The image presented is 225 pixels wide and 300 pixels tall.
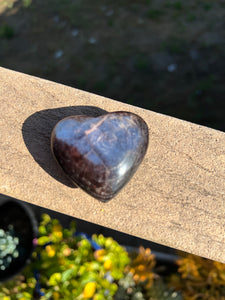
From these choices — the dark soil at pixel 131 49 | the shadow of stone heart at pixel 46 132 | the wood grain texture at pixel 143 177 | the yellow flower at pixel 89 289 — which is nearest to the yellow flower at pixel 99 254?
the yellow flower at pixel 89 289

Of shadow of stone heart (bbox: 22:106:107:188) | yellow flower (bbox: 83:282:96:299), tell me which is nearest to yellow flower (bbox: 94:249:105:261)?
yellow flower (bbox: 83:282:96:299)

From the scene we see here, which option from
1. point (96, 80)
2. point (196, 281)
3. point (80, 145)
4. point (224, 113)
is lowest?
point (196, 281)

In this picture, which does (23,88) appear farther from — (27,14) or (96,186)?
(27,14)

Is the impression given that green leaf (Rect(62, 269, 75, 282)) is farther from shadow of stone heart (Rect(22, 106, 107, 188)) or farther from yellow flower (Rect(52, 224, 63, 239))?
shadow of stone heart (Rect(22, 106, 107, 188))

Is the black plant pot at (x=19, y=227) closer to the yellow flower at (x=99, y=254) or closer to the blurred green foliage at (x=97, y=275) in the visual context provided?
the blurred green foliage at (x=97, y=275)

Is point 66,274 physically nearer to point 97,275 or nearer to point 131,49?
point 97,275

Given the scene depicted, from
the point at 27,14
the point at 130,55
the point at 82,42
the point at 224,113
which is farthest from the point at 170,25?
the point at 27,14

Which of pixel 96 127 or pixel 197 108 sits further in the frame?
pixel 197 108
